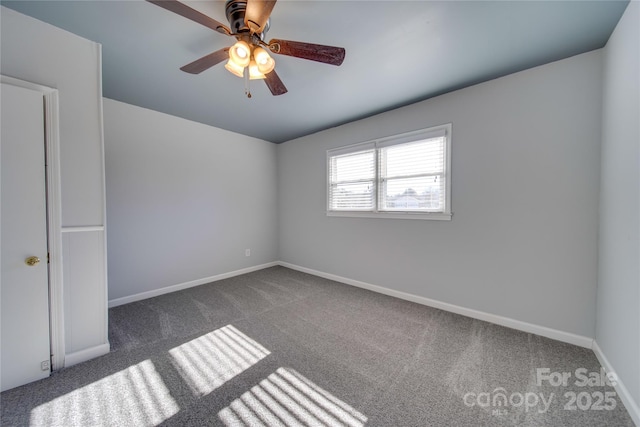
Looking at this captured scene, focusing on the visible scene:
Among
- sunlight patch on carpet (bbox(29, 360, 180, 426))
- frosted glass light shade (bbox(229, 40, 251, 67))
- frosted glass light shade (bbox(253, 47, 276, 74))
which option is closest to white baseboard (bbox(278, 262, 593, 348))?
sunlight patch on carpet (bbox(29, 360, 180, 426))

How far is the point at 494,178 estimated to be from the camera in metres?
2.40

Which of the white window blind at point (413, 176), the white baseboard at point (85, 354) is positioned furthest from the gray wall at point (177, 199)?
the white window blind at point (413, 176)

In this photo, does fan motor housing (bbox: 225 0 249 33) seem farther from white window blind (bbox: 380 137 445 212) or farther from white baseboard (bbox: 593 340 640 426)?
white baseboard (bbox: 593 340 640 426)

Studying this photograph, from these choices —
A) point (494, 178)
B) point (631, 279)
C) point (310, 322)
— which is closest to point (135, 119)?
point (310, 322)

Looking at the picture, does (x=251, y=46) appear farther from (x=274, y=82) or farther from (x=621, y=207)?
(x=621, y=207)

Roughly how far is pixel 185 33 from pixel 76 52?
0.90 m

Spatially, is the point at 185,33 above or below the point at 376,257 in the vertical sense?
above

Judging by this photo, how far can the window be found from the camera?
2768 mm

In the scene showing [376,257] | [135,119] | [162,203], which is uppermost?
[135,119]

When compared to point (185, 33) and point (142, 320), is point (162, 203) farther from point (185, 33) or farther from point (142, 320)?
point (185, 33)

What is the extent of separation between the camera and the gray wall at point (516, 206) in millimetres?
2004

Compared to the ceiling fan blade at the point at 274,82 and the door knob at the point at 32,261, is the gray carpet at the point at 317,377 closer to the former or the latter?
the door knob at the point at 32,261

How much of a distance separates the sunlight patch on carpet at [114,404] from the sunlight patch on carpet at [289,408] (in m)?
0.41

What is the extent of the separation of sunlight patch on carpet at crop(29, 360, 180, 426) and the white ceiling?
8.47 ft
